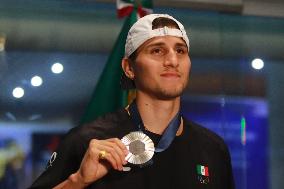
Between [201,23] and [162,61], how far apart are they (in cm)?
217

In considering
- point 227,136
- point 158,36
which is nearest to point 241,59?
point 227,136

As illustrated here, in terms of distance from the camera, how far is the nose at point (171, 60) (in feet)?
4.11

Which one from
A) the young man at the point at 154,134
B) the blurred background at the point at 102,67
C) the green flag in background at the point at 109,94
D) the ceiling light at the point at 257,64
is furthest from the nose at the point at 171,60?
the ceiling light at the point at 257,64

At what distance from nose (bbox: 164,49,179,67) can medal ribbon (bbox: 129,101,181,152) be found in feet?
0.48

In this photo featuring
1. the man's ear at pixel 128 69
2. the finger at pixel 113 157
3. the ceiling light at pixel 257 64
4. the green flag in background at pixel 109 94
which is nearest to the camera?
the finger at pixel 113 157

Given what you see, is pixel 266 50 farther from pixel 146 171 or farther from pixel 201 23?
pixel 146 171

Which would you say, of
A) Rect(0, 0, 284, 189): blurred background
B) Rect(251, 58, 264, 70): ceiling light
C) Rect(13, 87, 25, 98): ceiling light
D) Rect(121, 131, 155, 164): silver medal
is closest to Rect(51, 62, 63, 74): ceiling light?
Rect(0, 0, 284, 189): blurred background

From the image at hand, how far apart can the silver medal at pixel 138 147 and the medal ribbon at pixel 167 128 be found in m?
0.09

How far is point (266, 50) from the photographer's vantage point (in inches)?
135

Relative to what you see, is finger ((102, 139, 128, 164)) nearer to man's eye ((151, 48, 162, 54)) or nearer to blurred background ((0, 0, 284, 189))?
man's eye ((151, 48, 162, 54))

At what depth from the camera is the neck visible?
129cm

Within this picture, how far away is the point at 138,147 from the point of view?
117 centimetres

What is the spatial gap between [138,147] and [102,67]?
2011mm

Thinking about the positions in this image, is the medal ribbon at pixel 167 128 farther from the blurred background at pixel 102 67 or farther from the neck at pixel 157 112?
the blurred background at pixel 102 67
